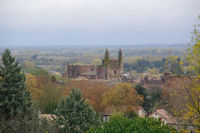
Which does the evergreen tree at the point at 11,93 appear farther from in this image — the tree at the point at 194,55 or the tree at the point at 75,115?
the tree at the point at 194,55

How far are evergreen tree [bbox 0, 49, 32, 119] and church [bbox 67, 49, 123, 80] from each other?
55.3 meters

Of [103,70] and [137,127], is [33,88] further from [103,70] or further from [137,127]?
[103,70]

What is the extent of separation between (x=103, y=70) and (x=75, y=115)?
2095 inches

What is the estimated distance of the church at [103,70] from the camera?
247 ft

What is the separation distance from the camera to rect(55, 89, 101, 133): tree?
2245 cm

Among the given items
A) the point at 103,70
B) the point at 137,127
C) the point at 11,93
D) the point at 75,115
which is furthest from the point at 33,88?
the point at 103,70

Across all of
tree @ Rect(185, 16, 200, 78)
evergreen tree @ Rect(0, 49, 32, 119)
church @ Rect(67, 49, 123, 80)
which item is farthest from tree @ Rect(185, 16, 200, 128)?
church @ Rect(67, 49, 123, 80)

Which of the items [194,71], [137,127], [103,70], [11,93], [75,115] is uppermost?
[194,71]

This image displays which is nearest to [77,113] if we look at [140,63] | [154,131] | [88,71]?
[154,131]

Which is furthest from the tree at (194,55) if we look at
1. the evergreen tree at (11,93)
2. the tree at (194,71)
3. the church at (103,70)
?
the church at (103,70)

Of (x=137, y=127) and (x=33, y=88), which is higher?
(x=137, y=127)

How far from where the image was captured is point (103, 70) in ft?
249

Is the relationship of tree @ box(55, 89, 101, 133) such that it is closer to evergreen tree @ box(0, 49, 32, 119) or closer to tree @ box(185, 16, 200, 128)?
evergreen tree @ box(0, 49, 32, 119)

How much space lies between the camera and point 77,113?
75.8 ft
